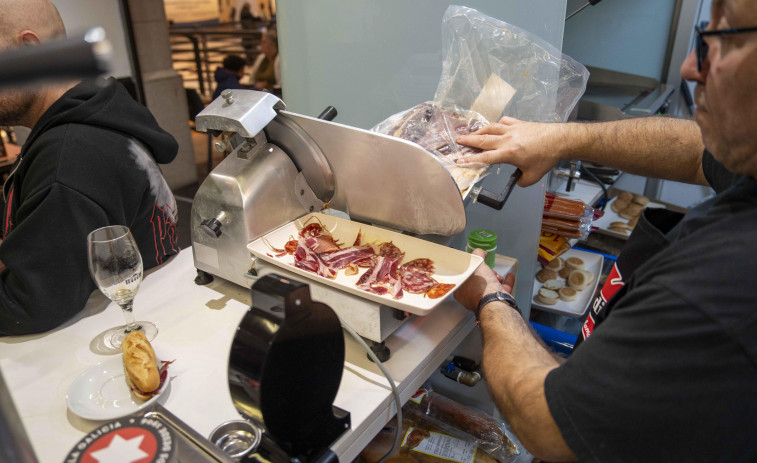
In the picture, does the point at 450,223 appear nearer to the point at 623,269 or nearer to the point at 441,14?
the point at 623,269

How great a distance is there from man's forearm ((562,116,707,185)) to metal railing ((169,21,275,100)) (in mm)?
4790

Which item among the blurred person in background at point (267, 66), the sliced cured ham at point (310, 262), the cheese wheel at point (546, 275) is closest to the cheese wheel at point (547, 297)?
the cheese wheel at point (546, 275)

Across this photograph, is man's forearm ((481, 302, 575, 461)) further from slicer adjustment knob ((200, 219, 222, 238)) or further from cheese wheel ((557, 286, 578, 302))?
cheese wheel ((557, 286, 578, 302))

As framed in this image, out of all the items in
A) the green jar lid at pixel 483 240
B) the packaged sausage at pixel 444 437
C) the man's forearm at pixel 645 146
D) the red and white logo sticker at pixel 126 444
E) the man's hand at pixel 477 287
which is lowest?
the packaged sausage at pixel 444 437

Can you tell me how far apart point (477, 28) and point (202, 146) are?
16.4 ft

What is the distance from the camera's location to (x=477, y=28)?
133 cm

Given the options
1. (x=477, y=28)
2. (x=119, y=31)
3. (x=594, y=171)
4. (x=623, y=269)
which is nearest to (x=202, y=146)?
(x=119, y=31)

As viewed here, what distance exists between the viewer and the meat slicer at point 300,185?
3.44 feet

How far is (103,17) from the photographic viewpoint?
382cm

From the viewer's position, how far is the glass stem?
107 centimetres

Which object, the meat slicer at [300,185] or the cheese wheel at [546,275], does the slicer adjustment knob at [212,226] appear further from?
the cheese wheel at [546,275]

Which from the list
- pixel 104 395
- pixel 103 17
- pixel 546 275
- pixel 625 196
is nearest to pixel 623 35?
pixel 625 196

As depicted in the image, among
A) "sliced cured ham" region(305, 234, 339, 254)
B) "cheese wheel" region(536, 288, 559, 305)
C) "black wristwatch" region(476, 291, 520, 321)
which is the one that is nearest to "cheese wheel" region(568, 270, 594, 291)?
"cheese wheel" region(536, 288, 559, 305)

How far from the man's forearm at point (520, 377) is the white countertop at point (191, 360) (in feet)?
0.56
